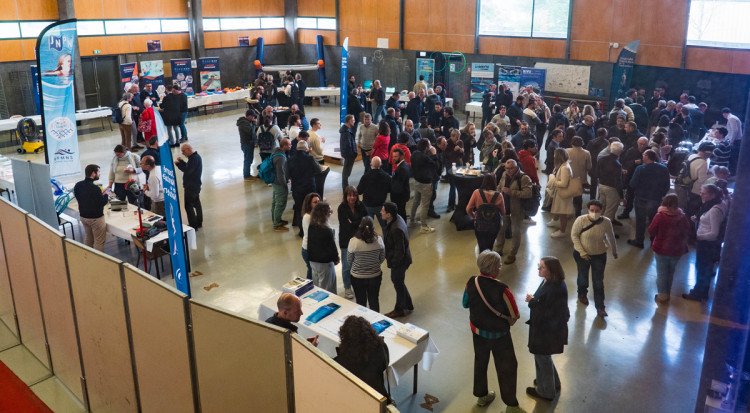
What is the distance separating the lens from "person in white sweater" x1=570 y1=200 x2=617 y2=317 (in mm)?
6469

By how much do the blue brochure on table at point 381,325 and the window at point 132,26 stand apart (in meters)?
17.2

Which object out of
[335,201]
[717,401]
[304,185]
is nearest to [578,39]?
[335,201]

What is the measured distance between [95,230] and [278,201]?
2.64 m

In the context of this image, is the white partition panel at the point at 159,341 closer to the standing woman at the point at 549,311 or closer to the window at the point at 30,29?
the standing woman at the point at 549,311

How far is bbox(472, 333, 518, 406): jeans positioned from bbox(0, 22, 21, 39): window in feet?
55.2

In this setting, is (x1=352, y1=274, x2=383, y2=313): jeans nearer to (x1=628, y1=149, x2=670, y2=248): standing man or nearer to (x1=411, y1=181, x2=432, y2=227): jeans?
(x1=411, y1=181, x2=432, y2=227): jeans

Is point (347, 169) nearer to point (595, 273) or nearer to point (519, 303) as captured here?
point (519, 303)

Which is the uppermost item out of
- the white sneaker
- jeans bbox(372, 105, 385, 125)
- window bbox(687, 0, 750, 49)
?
window bbox(687, 0, 750, 49)

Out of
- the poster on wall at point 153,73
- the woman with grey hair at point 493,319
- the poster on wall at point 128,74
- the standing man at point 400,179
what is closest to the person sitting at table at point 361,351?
the woman with grey hair at point 493,319

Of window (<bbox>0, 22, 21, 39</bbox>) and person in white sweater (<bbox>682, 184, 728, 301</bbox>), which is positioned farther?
window (<bbox>0, 22, 21, 39</bbox>)

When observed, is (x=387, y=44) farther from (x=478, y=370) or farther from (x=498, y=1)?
(x=478, y=370)

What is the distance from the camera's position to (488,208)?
7312mm

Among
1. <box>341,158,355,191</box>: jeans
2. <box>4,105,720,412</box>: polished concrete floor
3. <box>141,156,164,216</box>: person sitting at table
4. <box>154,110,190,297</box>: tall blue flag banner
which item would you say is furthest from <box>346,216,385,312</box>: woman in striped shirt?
<box>341,158,355,191</box>: jeans

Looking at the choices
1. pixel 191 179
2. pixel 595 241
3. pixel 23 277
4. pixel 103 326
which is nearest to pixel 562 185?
pixel 595 241
